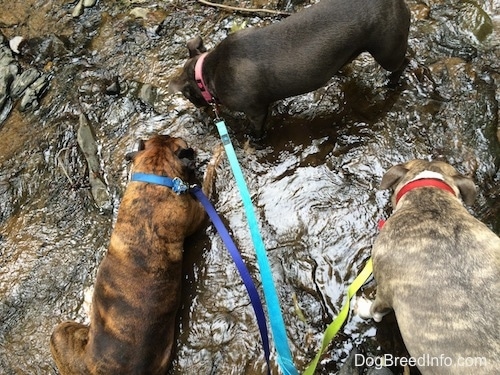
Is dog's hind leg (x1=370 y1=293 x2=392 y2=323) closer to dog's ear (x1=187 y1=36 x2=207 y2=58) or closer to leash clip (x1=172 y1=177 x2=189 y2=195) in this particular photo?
Result: leash clip (x1=172 y1=177 x2=189 y2=195)

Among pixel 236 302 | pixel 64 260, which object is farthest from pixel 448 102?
pixel 64 260

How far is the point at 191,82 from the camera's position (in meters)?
4.92

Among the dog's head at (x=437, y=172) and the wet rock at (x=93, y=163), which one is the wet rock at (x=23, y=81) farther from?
the dog's head at (x=437, y=172)

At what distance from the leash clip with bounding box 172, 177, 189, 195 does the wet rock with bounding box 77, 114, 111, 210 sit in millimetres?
1335

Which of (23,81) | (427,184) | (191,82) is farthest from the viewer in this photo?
(23,81)

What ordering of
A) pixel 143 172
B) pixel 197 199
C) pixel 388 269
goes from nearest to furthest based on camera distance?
pixel 388 269
pixel 143 172
pixel 197 199

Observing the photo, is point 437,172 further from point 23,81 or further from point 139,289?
point 23,81

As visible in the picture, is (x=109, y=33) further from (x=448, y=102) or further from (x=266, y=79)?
(x=448, y=102)

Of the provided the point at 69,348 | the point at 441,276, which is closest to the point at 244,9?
the point at 441,276

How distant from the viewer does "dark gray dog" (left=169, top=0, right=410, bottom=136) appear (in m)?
4.18

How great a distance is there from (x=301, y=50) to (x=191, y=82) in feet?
4.28

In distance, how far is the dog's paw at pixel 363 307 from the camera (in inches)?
149

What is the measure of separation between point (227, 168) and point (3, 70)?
384 cm

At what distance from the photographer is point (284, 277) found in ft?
13.9
